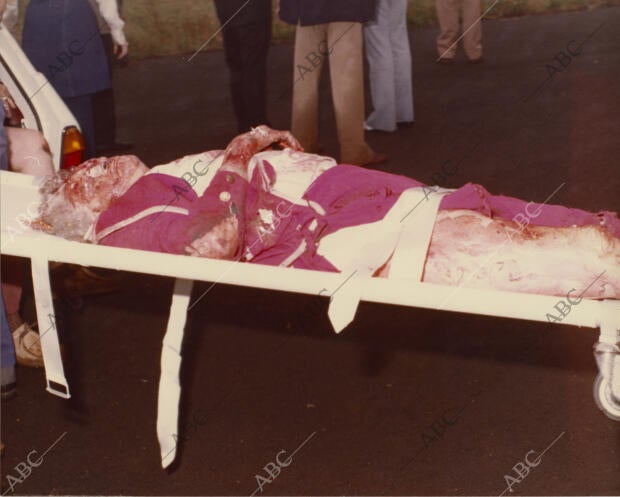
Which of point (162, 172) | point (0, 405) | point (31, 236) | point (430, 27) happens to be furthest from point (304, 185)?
point (430, 27)

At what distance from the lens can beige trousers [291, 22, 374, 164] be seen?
611 cm

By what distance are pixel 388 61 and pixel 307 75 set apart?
1356 mm

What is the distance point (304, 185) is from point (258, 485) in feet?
3.47

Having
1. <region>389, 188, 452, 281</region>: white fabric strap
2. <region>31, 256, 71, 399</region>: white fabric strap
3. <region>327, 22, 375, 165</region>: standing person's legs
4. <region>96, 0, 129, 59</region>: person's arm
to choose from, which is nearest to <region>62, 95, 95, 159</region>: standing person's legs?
<region>96, 0, 129, 59</region>: person's arm

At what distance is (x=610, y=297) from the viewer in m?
2.55

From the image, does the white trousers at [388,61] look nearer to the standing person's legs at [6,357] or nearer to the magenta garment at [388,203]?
the standing person's legs at [6,357]

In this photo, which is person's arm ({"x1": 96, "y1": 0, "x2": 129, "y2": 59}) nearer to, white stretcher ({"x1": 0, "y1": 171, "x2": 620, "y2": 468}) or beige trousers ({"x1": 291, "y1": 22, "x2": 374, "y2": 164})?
beige trousers ({"x1": 291, "y1": 22, "x2": 374, "y2": 164})

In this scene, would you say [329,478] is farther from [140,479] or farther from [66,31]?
[66,31]

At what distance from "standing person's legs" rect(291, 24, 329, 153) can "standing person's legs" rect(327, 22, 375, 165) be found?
0.28 ft

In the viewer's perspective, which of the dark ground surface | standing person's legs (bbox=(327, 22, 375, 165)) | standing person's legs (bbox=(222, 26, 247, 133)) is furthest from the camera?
standing person's legs (bbox=(222, 26, 247, 133))

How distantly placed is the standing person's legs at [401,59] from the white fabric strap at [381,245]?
4.81 meters

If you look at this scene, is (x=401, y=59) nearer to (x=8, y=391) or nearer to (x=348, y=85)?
(x=348, y=85)

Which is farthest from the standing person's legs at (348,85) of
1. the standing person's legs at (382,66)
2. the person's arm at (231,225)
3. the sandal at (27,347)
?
the person's arm at (231,225)

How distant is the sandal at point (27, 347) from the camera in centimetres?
419
